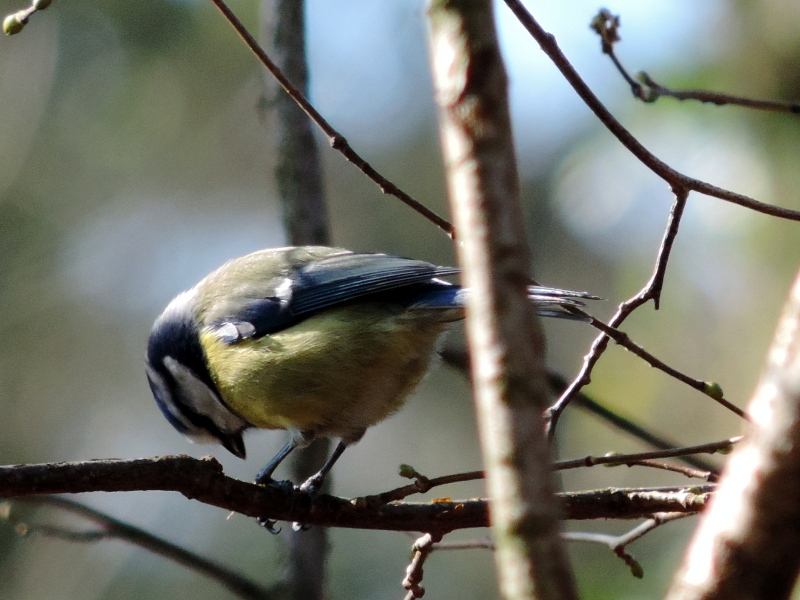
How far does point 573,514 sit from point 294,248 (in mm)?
1483

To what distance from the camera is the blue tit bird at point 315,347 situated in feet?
7.81

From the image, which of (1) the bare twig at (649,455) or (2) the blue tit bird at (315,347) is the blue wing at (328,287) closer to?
(2) the blue tit bird at (315,347)

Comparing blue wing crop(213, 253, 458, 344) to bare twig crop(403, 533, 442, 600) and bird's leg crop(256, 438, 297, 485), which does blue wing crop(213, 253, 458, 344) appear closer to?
bird's leg crop(256, 438, 297, 485)

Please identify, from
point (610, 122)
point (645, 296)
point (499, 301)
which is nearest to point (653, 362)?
point (645, 296)

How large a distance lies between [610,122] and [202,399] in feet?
5.68

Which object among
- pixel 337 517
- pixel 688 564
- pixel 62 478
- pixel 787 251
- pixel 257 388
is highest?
pixel 787 251

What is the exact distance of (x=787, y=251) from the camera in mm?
3910

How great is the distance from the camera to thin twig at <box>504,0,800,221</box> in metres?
1.29

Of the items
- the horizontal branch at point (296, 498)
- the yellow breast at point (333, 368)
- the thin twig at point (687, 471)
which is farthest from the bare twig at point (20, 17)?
the thin twig at point (687, 471)

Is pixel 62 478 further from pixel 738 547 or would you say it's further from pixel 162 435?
pixel 162 435

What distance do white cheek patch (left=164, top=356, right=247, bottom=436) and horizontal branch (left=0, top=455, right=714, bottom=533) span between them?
91 cm

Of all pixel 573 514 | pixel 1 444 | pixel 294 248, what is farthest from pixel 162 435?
pixel 573 514

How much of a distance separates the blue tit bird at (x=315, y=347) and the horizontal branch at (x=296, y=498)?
0.45m

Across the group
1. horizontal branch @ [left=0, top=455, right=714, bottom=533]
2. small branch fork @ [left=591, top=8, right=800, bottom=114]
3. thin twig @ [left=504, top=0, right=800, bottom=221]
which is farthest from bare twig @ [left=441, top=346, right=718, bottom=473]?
small branch fork @ [left=591, top=8, right=800, bottom=114]
